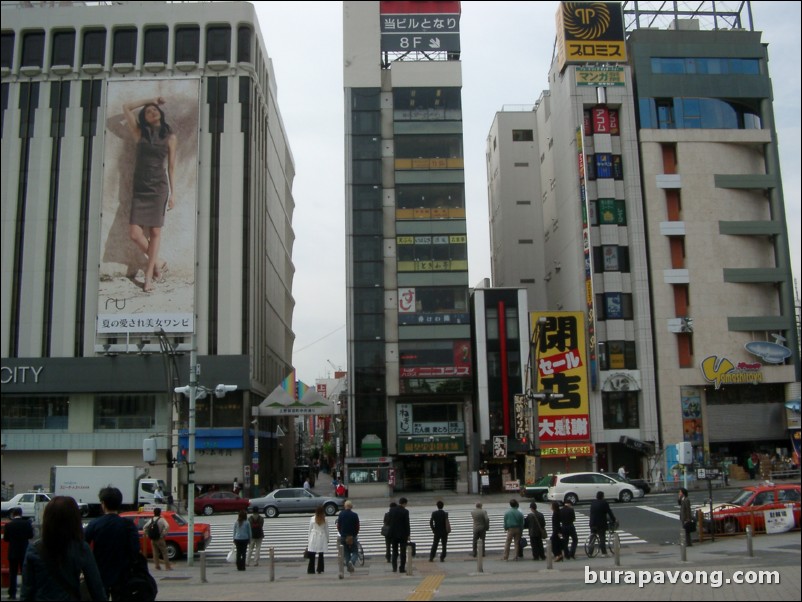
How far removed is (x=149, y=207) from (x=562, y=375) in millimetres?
31866

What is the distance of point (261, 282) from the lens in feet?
220

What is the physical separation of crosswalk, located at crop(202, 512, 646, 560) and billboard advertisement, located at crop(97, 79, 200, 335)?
84.6ft

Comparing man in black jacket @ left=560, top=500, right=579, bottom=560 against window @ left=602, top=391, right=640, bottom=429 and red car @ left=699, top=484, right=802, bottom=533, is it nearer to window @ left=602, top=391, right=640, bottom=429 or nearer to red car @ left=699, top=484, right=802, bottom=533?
red car @ left=699, top=484, right=802, bottom=533

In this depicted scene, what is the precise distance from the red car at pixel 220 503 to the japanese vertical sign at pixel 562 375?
72.7 feet

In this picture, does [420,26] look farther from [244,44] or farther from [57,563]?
[57,563]

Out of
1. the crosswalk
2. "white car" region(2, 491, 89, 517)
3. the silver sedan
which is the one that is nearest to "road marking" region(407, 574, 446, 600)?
the crosswalk

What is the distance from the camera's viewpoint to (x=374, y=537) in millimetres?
29391

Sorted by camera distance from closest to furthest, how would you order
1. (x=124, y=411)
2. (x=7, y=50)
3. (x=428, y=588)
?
(x=428, y=588), (x=124, y=411), (x=7, y=50)

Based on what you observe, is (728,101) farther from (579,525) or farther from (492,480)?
(579,525)

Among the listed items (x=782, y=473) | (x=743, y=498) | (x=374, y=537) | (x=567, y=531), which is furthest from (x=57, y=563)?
(x=782, y=473)

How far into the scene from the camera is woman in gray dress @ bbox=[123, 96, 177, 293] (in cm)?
5850

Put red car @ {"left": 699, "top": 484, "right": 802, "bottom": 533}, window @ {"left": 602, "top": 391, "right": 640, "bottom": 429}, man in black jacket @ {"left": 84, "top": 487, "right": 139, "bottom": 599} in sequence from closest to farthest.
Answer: man in black jacket @ {"left": 84, "top": 487, "right": 139, "bottom": 599}, red car @ {"left": 699, "top": 484, "right": 802, "bottom": 533}, window @ {"left": 602, "top": 391, "right": 640, "bottom": 429}

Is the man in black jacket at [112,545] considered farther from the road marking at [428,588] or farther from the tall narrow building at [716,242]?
the tall narrow building at [716,242]

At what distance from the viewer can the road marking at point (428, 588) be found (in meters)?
14.2
